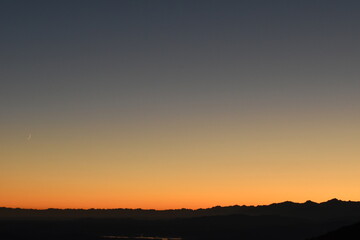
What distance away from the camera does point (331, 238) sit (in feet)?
304

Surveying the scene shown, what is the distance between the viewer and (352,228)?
311 ft

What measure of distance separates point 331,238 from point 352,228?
4.78 metres
